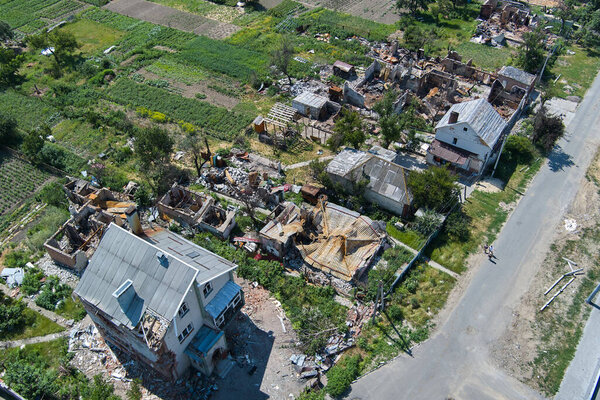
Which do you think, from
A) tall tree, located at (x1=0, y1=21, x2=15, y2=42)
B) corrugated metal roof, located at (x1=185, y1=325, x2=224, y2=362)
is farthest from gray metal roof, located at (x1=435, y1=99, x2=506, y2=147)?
tall tree, located at (x1=0, y1=21, x2=15, y2=42)

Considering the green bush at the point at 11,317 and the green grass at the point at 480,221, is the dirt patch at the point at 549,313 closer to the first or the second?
the green grass at the point at 480,221

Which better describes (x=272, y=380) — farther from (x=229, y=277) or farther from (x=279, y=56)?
(x=279, y=56)

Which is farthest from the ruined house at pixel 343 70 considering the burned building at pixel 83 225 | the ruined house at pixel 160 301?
the ruined house at pixel 160 301

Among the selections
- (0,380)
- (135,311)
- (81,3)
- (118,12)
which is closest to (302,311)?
(135,311)

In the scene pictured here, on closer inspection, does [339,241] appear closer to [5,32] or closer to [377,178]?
[377,178]

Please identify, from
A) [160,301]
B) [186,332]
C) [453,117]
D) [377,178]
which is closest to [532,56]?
[453,117]
